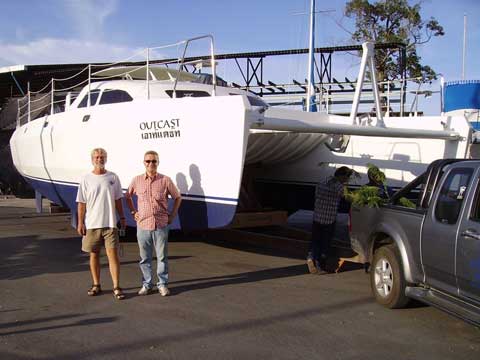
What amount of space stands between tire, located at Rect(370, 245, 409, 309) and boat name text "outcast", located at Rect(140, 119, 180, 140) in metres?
3.01

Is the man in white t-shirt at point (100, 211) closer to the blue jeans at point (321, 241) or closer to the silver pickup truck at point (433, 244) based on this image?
the blue jeans at point (321, 241)

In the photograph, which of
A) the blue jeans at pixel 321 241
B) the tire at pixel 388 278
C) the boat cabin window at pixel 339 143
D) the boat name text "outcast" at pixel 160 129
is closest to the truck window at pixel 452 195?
the tire at pixel 388 278

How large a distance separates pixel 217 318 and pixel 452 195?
2.47 meters

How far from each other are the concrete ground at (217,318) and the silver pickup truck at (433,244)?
358mm

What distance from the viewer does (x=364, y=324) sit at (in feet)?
17.2

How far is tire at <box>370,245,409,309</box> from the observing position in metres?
5.48

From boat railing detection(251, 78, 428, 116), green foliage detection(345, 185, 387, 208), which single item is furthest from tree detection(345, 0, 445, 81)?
green foliage detection(345, 185, 387, 208)

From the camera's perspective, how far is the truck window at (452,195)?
4.80 metres

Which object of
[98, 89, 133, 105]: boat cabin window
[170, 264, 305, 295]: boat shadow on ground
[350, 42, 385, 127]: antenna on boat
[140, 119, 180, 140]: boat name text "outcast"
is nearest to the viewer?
[170, 264, 305, 295]: boat shadow on ground

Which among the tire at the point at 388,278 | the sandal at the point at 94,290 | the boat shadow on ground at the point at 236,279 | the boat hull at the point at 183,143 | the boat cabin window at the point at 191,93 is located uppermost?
the boat cabin window at the point at 191,93

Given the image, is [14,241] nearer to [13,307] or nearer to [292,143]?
[13,307]

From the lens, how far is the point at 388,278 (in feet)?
18.8

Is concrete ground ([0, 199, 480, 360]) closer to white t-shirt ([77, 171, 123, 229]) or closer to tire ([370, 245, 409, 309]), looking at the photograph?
tire ([370, 245, 409, 309])

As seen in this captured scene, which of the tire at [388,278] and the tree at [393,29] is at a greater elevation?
the tree at [393,29]
